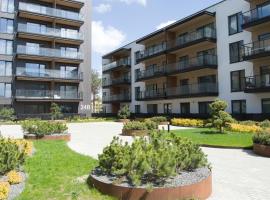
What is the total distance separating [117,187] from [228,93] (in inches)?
1039

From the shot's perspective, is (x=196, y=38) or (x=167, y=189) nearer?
(x=167, y=189)

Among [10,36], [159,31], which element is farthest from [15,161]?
[10,36]

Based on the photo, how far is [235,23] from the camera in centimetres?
3059

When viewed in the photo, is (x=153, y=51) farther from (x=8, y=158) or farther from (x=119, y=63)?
(x=8, y=158)

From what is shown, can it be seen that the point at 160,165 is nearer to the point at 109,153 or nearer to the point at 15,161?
the point at 109,153

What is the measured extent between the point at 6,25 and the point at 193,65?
2787cm

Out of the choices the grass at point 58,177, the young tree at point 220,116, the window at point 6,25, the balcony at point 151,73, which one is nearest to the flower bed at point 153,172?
the grass at point 58,177

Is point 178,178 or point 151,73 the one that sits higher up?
point 151,73

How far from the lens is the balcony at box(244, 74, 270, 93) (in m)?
25.4

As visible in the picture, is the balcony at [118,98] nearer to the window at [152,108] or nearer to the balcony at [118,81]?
the balcony at [118,81]

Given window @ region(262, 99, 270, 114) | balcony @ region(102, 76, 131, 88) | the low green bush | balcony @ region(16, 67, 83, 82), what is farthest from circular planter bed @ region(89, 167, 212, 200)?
balcony @ region(102, 76, 131, 88)

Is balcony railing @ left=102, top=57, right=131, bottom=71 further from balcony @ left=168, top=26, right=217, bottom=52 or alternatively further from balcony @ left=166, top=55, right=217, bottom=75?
balcony @ left=168, top=26, right=217, bottom=52

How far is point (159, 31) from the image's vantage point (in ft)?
133

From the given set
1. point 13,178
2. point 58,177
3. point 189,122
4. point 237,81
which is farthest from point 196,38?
point 13,178
